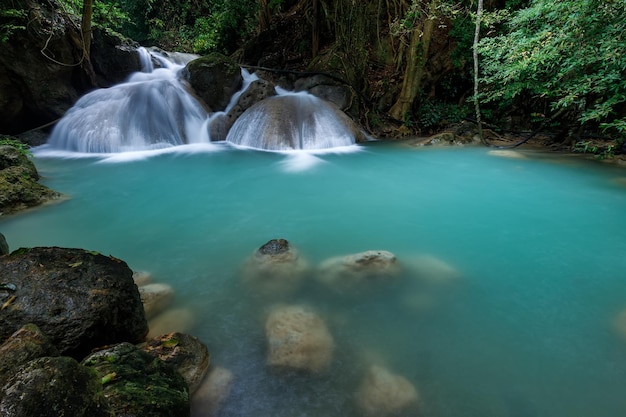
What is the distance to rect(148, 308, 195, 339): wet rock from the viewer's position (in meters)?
2.28

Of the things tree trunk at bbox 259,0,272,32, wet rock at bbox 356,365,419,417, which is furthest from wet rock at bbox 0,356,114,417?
tree trunk at bbox 259,0,272,32

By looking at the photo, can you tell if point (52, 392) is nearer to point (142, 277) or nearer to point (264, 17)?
point (142, 277)

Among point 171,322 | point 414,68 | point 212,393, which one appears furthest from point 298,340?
point 414,68

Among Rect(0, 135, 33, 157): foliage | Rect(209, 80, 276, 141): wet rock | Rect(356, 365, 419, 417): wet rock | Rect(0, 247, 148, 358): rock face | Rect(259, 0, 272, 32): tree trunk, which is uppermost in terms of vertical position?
Rect(259, 0, 272, 32): tree trunk

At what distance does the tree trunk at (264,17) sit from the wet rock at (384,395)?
14.1m

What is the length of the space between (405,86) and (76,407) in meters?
10.6

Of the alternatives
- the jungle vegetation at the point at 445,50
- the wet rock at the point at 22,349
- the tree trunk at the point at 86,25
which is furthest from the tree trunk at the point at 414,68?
the wet rock at the point at 22,349

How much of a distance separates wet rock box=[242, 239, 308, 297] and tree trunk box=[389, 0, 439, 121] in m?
8.25

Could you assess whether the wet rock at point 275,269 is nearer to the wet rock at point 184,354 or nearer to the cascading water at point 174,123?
the wet rock at point 184,354

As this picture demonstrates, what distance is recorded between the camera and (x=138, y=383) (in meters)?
1.47

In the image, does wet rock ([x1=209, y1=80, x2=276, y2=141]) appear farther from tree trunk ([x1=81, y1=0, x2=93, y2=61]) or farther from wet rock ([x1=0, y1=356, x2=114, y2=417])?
wet rock ([x1=0, y1=356, x2=114, y2=417])

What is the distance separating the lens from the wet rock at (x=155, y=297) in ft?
8.13

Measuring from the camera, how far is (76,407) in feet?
3.72

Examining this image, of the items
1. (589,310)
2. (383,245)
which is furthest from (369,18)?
(589,310)
